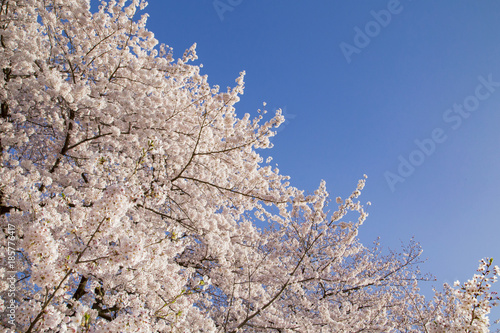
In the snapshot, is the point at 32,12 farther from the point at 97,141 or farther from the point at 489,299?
the point at 489,299

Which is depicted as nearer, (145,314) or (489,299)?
(145,314)

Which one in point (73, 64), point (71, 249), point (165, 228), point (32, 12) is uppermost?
point (32, 12)

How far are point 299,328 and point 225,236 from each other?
298 centimetres

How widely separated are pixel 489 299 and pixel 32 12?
9218 mm

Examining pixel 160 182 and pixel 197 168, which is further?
pixel 197 168

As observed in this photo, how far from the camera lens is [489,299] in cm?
349

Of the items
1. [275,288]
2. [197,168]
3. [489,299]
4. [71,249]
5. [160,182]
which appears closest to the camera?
[71,249]

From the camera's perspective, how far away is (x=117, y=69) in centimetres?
667

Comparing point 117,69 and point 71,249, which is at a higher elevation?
point 117,69

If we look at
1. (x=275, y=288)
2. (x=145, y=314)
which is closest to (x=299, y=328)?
(x=275, y=288)

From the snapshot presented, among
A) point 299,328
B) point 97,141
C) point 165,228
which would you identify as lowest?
point 299,328

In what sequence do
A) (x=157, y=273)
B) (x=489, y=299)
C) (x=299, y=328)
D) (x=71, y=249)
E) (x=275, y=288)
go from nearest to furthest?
1. (x=71, y=249)
2. (x=489, y=299)
3. (x=157, y=273)
4. (x=299, y=328)
5. (x=275, y=288)

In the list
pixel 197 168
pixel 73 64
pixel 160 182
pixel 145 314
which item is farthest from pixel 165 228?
pixel 73 64

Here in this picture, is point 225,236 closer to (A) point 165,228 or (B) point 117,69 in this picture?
(A) point 165,228
